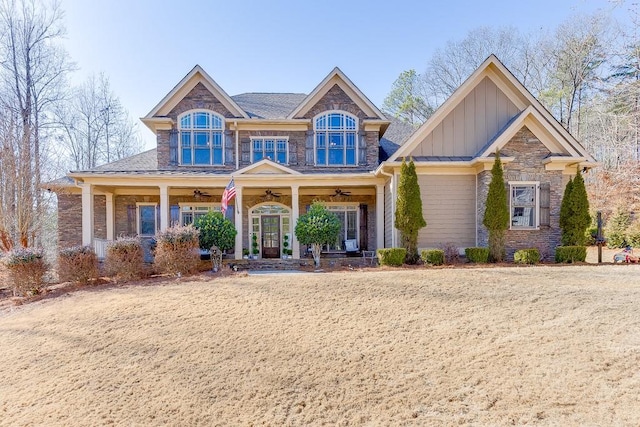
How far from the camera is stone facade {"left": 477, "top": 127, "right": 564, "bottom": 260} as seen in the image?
426 inches

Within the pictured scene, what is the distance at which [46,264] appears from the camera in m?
9.55

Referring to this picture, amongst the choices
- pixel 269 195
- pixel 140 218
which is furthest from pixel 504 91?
pixel 140 218

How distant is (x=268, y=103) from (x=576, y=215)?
487 inches

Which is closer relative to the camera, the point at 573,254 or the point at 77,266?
the point at 77,266

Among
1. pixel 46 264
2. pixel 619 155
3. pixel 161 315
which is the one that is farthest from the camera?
pixel 619 155

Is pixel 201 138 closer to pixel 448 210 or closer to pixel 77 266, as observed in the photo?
pixel 77 266

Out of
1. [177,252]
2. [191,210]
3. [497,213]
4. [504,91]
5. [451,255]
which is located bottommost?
[451,255]

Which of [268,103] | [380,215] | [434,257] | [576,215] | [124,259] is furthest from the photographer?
[268,103]

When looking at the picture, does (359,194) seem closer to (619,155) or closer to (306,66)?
(306,66)

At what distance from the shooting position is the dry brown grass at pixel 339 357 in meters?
3.59

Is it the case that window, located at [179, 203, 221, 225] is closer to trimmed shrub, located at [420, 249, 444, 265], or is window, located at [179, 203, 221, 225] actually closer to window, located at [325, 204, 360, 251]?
window, located at [325, 204, 360, 251]

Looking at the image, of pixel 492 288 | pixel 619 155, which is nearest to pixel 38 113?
pixel 492 288

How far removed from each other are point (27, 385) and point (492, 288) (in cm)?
761

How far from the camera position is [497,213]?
33.4 feet
